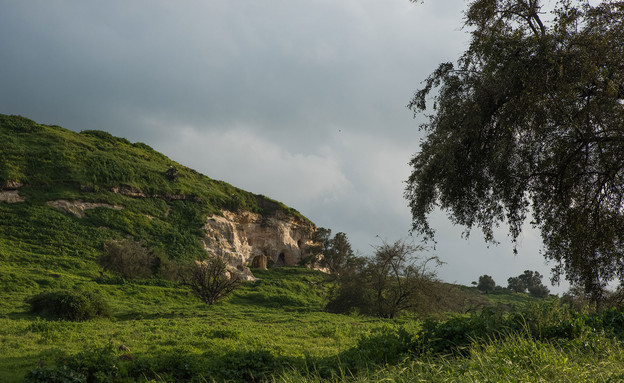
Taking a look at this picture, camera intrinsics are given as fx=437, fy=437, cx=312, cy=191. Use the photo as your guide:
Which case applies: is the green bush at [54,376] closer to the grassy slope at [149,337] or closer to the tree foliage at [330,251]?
the grassy slope at [149,337]

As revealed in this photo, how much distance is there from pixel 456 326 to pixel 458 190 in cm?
461

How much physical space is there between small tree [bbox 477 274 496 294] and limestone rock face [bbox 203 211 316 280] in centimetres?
3609

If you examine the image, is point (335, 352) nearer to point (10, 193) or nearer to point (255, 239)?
point (10, 193)

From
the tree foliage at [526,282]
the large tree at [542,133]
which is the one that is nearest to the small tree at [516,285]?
the tree foliage at [526,282]

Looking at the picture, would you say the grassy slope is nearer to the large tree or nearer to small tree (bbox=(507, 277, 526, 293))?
the large tree

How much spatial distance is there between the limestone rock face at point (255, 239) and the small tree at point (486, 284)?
3609 cm

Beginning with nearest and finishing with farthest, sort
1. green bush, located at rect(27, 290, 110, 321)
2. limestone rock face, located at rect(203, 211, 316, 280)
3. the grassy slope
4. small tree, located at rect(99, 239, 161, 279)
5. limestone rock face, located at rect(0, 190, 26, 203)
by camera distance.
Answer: the grassy slope, green bush, located at rect(27, 290, 110, 321), small tree, located at rect(99, 239, 161, 279), limestone rock face, located at rect(0, 190, 26, 203), limestone rock face, located at rect(203, 211, 316, 280)

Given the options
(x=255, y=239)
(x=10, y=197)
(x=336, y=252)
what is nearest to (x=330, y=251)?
(x=336, y=252)

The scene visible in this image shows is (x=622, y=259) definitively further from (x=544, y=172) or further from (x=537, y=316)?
(x=537, y=316)

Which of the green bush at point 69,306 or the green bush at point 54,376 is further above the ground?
the green bush at point 54,376

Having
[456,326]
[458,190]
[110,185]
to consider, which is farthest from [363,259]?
[110,185]

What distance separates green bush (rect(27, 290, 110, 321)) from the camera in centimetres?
2108

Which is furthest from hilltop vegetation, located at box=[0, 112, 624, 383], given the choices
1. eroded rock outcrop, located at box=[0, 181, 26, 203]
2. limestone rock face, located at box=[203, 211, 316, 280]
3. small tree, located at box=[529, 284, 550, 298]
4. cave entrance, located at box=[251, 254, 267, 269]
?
small tree, located at box=[529, 284, 550, 298]

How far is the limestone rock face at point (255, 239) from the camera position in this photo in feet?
194
